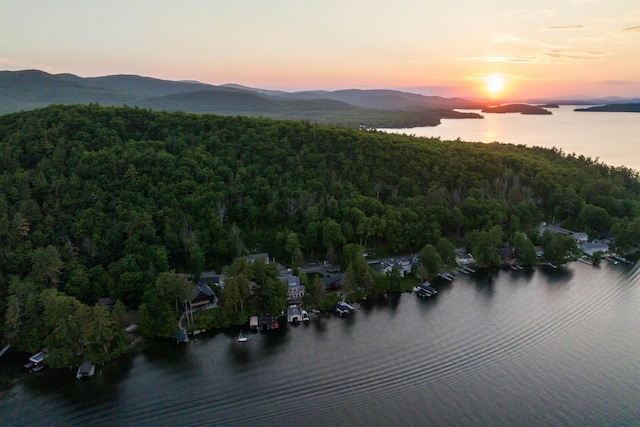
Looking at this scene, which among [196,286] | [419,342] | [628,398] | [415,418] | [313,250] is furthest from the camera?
[313,250]

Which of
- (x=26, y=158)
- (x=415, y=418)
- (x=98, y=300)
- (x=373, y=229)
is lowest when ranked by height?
(x=415, y=418)

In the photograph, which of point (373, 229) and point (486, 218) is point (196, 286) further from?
point (486, 218)

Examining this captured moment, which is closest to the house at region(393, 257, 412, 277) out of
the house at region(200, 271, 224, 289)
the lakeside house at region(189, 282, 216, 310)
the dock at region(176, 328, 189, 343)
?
the house at region(200, 271, 224, 289)

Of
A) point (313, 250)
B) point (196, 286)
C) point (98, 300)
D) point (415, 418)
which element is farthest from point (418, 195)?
point (98, 300)

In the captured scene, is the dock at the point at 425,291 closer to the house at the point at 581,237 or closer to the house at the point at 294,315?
the house at the point at 294,315

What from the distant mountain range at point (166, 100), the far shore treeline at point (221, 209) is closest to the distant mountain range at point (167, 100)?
the distant mountain range at point (166, 100)

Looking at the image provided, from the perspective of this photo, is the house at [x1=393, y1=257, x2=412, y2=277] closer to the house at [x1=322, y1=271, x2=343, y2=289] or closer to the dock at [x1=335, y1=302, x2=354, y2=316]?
the house at [x1=322, y1=271, x2=343, y2=289]
